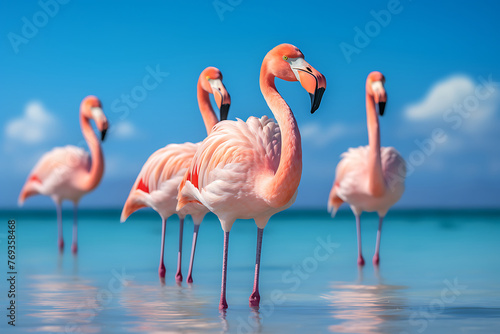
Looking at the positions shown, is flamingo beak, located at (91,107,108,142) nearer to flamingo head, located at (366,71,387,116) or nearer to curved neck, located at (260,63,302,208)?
flamingo head, located at (366,71,387,116)

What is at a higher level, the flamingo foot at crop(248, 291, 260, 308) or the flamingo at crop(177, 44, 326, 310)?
the flamingo at crop(177, 44, 326, 310)

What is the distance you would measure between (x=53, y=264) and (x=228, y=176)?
163 inches

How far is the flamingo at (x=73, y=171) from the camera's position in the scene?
9.38 meters

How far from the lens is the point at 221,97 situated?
5270 mm

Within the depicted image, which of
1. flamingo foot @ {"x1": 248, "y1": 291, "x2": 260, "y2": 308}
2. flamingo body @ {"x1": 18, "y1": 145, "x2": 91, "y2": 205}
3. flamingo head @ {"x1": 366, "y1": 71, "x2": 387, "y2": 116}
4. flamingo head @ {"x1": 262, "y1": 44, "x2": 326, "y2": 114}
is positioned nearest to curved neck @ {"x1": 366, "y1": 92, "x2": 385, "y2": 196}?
flamingo head @ {"x1": 366, "y1": 71, "x2": 387, "y2": 116}

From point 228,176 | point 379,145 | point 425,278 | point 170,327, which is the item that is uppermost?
point 379,145

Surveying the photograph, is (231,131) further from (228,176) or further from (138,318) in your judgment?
(138,318)

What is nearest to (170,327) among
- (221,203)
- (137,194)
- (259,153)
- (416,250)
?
(221,203)

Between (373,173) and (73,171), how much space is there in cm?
498

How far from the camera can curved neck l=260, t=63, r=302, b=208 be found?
3867 millimetres

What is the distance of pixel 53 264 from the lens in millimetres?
7520

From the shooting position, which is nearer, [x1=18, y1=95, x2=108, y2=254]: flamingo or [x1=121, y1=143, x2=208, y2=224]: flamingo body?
[x1=121, y1=143, x2=208, y2=224]: flamingo body

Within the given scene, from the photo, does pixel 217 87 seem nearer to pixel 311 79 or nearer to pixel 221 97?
pixel 221 97

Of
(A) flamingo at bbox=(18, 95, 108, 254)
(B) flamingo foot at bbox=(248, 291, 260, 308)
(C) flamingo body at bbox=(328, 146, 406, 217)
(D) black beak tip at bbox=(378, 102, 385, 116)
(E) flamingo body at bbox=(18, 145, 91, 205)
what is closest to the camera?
(B) flamingo foot at bbox=(248, 291, 260, 308)
